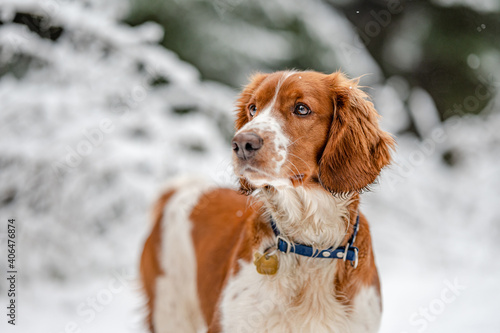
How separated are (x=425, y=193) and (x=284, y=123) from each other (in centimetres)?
437

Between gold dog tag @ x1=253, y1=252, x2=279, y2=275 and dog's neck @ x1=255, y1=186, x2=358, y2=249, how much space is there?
0.14 m

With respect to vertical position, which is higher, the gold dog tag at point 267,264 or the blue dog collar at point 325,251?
the blue dog collar at point 325,251

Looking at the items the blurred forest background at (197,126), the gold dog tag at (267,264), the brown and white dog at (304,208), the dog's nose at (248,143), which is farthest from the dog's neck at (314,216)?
the blurred forest background at (197,126)

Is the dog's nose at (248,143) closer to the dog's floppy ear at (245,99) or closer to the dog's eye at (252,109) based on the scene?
the dog's eye at (252,109)

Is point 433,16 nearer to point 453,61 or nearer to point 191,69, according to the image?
point 453,61

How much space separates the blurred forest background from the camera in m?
4.09

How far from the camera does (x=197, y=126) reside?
15.5ft

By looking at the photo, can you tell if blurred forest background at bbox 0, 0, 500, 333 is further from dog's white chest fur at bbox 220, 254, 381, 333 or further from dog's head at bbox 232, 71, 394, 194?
dog's head at bbox 232, 71, 394, 194

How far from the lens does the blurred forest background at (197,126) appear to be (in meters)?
4.09

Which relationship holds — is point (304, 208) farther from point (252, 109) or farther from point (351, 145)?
point (252, 109)

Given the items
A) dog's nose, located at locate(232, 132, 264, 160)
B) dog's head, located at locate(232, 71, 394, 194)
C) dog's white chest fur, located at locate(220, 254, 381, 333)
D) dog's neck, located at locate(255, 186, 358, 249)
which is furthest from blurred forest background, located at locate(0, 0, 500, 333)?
dog's nose, located at locate(232, 132, 264, 160)

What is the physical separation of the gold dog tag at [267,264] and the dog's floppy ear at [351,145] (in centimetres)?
37

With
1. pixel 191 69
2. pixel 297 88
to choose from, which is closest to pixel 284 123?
pixel 297 88

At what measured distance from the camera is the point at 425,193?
18.3 feet
